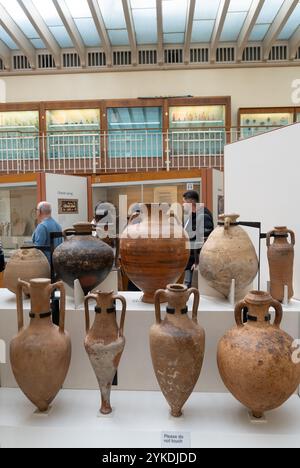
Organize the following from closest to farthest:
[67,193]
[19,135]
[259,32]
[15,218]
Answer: [67,193], [15,218], [259,32], [19,135]

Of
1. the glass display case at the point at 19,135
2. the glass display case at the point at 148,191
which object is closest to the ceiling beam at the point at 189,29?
the glass display case at the point at 19,135

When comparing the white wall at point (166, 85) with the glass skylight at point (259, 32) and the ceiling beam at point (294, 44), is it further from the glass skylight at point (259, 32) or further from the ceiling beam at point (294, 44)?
the glass skylight at point (259, 32)

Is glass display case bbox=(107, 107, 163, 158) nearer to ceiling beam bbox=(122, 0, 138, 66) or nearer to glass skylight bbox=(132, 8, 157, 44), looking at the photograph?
ceiling beam bbox=(122, 0, 138, 66)

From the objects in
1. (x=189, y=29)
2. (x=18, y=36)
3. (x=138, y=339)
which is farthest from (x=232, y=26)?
(x=138, y=339)

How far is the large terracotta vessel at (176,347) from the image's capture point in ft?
4.59

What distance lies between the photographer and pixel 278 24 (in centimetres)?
775

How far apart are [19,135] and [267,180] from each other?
766cm

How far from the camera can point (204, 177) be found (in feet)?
16.6

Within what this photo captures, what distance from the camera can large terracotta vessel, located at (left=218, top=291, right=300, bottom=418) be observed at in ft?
4.38

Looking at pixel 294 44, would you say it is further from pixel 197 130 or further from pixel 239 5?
pixel 197 130

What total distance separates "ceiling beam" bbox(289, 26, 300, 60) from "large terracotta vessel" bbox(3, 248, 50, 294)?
346 inches

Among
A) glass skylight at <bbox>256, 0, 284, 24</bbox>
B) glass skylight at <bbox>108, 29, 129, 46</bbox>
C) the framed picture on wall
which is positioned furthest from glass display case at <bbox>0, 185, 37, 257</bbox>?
glass skylight at <bbox>256, 0, 284, 24</bbox>

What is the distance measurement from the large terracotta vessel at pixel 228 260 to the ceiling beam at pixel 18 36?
25.1 feet

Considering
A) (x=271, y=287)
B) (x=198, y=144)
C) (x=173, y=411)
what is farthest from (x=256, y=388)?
(x=198, y=144)
